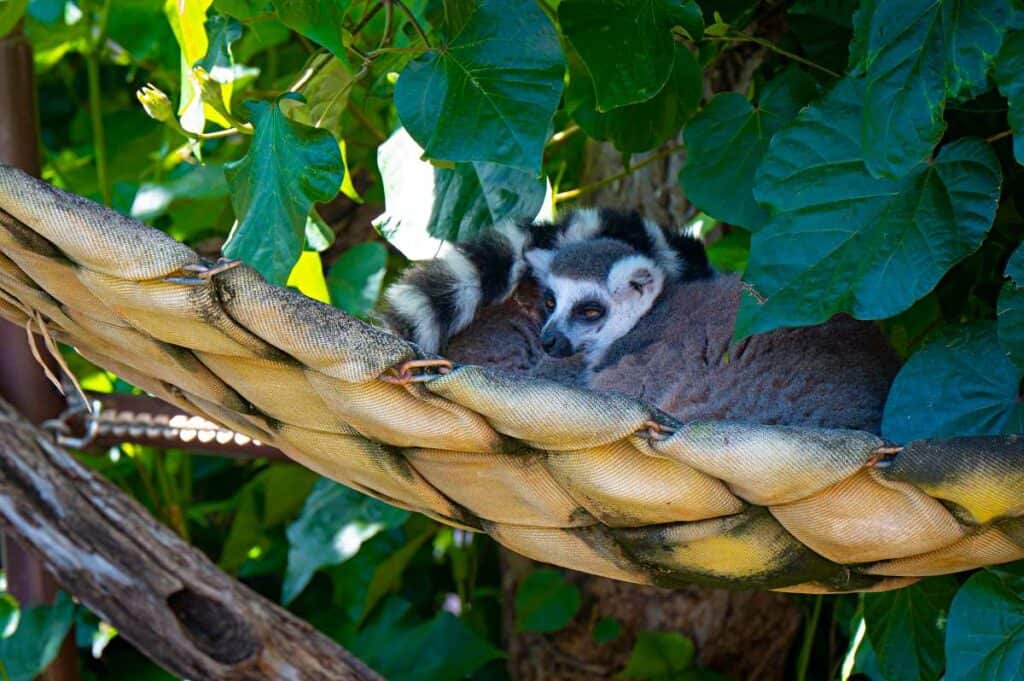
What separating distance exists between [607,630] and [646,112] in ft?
4.56

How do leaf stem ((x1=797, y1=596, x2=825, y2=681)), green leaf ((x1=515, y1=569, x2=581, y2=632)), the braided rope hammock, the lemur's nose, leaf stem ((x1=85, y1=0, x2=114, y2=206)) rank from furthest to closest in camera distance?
leaf stem ((x1=85, y1=0, x2=114, y2=206)) < green leaf ((x1=515, y1=569, x2=581, y2=632)) < leaf stem ((x1=797, y1=596, x2=825, y2=681)) < the lemur's nose < the braided rope hammock

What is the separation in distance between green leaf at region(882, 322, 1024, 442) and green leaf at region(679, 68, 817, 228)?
1.34 ft

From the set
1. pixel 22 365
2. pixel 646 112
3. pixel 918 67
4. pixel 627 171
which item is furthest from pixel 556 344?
pixel 22 365

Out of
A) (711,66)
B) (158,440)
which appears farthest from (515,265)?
(158,440)

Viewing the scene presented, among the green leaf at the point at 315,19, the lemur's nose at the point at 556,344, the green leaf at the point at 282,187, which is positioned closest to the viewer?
the green leaf at the point at 315,19

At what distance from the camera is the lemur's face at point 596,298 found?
7.51ft

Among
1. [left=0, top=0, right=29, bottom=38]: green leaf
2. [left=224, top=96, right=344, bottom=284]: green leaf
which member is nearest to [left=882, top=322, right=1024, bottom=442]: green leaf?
[left=224, top=96, right=344, bottom=284]: green leaf

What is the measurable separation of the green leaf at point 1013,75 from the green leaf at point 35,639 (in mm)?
2099

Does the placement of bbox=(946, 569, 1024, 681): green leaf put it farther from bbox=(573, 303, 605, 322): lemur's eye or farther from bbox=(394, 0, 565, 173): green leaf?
bbox=(573, 303, 605, 322): lemur's eye

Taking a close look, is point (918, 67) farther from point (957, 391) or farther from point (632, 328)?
point (632, 328)

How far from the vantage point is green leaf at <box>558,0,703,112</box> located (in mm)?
1565

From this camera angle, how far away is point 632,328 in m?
2.16

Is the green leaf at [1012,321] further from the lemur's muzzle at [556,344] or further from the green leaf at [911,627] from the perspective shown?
the lemur's muzzle at [556,344]

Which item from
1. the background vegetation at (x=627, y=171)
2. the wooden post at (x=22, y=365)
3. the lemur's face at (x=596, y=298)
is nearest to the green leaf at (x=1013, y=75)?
the background vegetation at (x=627, y=171)
